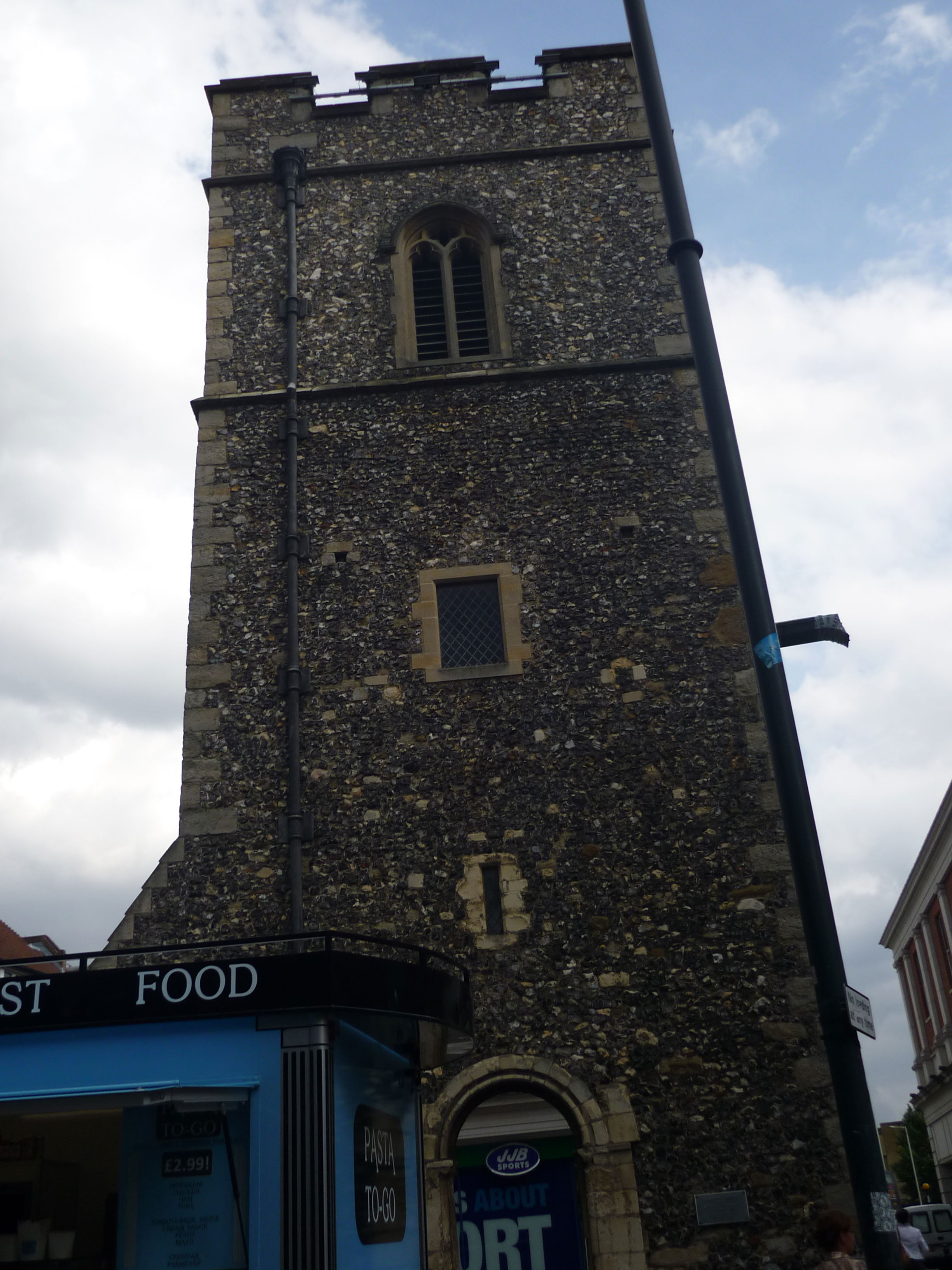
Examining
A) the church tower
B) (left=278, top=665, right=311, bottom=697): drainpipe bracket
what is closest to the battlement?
the church tower

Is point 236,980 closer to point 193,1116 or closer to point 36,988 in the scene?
point 193,1116

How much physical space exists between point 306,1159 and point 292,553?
7.31 m

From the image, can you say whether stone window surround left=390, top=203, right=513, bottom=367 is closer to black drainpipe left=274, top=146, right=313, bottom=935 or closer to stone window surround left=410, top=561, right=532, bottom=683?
black drainpipe left=274, top=146, right=313, bottom=935

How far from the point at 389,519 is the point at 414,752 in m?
2.65

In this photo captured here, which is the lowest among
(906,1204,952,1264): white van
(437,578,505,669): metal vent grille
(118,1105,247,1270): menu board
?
(906,1204,952,1264): white van

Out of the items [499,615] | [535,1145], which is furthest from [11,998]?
[499,615]

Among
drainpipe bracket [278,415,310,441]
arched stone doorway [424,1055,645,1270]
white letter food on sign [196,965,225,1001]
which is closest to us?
white letter food on sign [196,965,225,1001]

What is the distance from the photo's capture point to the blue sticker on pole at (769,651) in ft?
18.8

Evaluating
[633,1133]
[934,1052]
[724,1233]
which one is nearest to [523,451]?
[633,1133]

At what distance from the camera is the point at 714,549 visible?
1204 cm

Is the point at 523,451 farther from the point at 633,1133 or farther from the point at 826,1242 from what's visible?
the point at 826,1242

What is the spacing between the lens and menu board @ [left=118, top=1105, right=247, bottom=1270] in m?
5.74

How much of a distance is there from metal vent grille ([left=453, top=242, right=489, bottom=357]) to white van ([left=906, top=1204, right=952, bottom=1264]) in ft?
53.5

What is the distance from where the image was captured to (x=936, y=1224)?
2075cm
